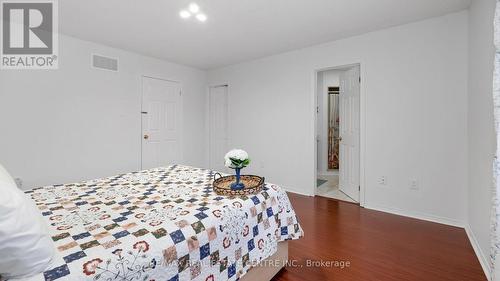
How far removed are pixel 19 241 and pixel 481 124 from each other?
3152 millimetres

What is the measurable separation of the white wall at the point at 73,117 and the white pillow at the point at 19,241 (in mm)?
2773

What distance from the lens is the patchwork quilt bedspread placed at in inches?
39.4

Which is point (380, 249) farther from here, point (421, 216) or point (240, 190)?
point (240, 190)

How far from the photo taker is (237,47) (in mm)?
3713

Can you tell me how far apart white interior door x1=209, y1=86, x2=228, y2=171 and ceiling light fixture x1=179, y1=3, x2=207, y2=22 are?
2.41 metres

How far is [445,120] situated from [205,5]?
301 cm

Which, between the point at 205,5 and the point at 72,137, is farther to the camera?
the point at 72,137

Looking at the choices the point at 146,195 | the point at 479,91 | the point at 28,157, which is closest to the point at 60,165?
the point at 28,157

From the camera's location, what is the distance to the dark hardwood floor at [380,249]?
6.04ft

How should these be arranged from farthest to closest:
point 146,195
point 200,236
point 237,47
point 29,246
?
point 237,47, point 146,195, point 200,236, point 29,246

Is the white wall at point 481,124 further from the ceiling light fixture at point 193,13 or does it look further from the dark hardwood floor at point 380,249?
the ceiling light fixture at point 193,13

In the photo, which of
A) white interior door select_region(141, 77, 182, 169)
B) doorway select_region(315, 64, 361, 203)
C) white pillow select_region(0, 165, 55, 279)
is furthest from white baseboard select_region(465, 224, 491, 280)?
white interior door select_region(141, 77, 182, 169)

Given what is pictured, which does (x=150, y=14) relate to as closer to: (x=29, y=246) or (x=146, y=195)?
(x=146, y=195)

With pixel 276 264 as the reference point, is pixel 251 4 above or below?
above
